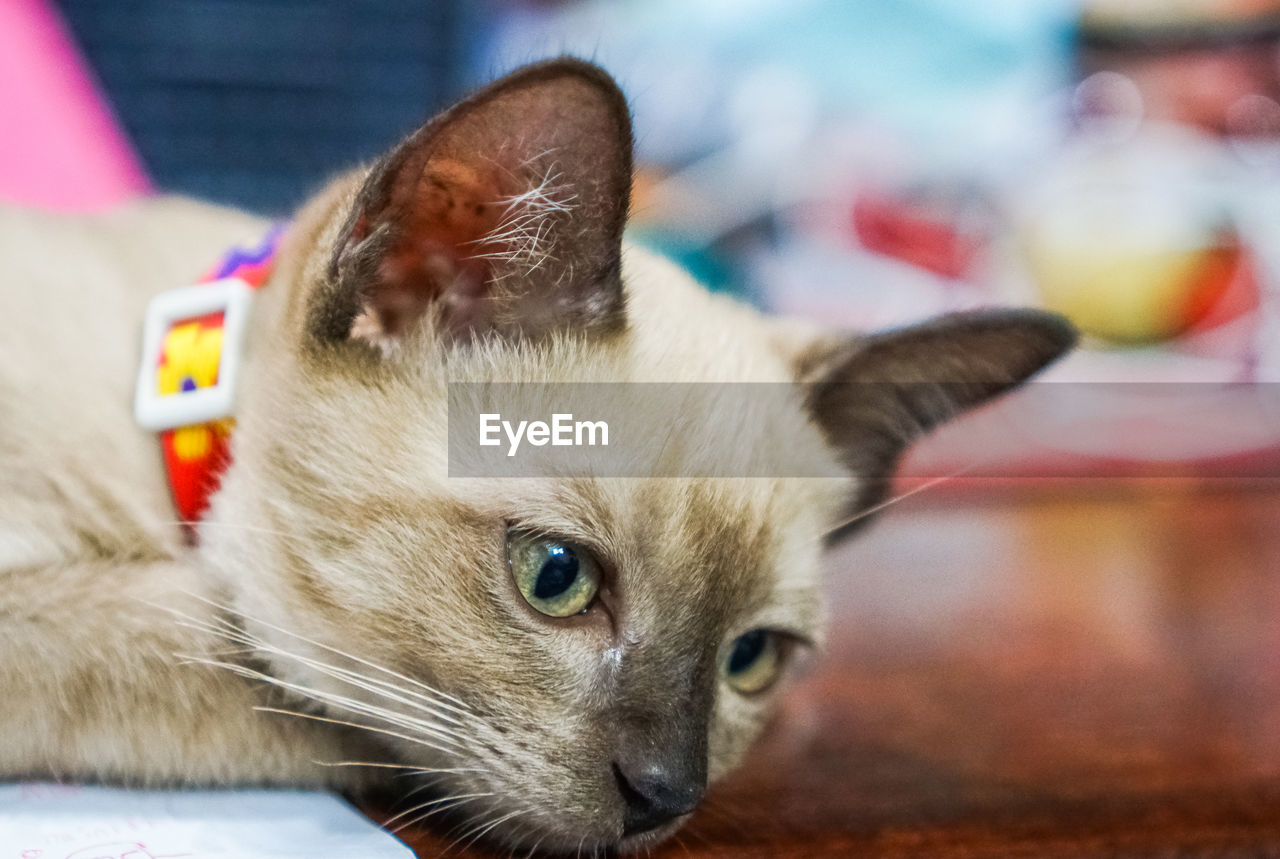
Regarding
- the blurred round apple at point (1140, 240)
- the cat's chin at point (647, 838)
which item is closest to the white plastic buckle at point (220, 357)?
the cat's chin at point (647, 838)

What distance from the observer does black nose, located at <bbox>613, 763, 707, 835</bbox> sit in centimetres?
72

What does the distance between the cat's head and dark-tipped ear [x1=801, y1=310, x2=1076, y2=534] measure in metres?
0.02

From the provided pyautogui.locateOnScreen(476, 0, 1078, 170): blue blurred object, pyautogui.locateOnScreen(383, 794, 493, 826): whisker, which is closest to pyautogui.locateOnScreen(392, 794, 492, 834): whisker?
pyautogui.locateOnScreen(383, 794, 493, 826): whisker

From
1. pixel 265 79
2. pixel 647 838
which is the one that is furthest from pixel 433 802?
pixel 265 79

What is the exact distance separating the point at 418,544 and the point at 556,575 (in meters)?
0.11

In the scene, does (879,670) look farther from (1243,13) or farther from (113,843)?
(1243,13)

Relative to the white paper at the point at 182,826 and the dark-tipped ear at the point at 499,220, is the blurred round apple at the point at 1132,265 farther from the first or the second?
the white paper at the point at 182,826

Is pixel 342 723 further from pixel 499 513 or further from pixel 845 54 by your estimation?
pixel 845 54

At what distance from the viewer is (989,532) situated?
2.09m

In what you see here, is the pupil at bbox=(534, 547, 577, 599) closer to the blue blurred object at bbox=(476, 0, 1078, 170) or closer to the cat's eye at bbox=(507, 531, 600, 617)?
the cat's eye at bbox=(507, 531, 600, 617)

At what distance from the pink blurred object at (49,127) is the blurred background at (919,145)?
341 millimetres

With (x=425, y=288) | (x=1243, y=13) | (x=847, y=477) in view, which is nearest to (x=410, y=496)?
(x=425, y=288)

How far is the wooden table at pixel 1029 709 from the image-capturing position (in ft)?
2.73

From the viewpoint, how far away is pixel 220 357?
0.90 m
